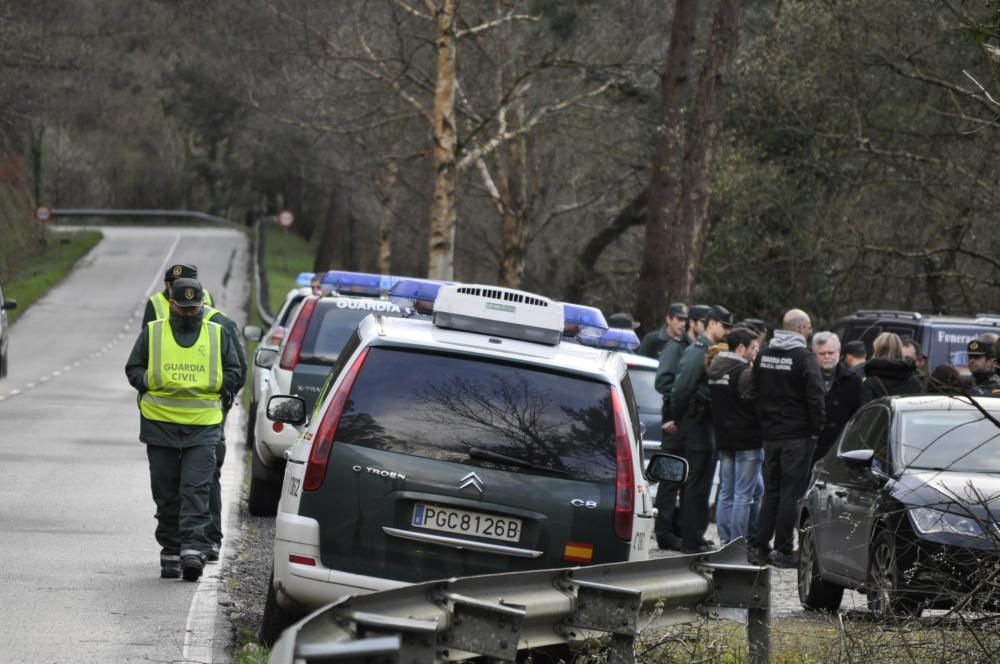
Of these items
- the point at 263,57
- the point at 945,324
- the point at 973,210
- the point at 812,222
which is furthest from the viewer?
the point at 263,57

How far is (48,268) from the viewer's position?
63094 mm

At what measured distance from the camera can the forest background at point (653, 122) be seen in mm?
24500

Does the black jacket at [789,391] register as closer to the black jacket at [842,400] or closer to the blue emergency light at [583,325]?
the black jacket at [842,400]

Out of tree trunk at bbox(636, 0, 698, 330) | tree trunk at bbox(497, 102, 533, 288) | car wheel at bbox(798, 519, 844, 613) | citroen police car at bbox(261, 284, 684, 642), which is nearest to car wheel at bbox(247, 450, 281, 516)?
car wheel at bbox(798, 519, 844, 613)

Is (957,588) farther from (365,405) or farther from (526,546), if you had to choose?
(365,405)

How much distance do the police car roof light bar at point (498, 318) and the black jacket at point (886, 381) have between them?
245 inches

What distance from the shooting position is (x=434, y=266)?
29297mm

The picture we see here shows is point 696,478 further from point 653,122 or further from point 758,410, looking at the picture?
point 653,122

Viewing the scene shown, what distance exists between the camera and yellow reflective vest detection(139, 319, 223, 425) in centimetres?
978

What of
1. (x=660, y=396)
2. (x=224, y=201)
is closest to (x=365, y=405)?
(x=660, y=396)

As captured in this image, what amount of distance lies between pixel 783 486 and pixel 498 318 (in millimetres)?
5583

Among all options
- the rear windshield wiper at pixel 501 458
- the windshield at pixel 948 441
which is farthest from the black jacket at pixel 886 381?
the rear windshield wiper at pixel 501 458

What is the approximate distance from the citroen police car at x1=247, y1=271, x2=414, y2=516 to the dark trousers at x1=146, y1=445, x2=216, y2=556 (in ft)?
9.11

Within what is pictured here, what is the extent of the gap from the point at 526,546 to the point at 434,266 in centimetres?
2243
